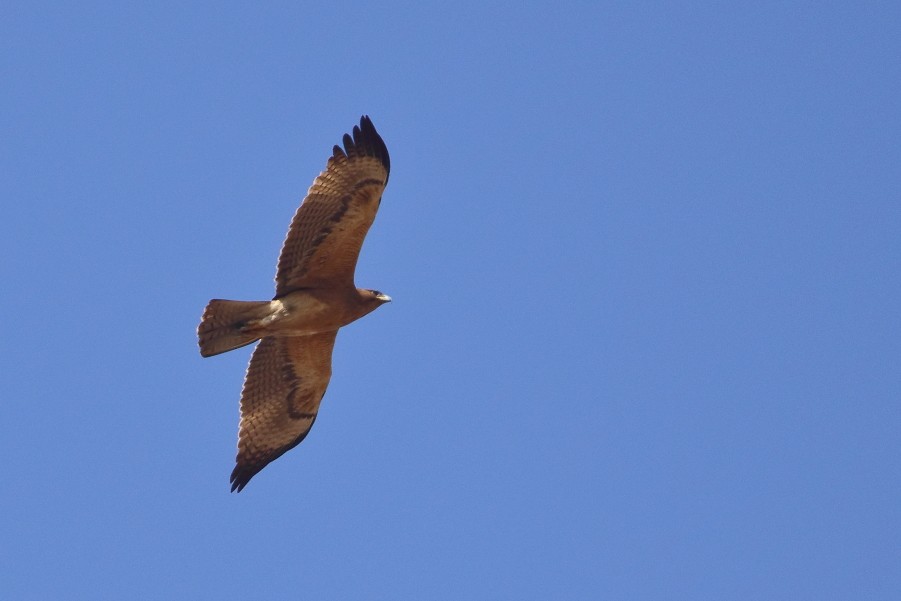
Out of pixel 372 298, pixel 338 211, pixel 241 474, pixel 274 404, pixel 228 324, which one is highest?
pixel 338 211

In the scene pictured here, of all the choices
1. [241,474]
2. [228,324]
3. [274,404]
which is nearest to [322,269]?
[228,324]

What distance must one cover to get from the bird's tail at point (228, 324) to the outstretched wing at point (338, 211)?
1.21ft

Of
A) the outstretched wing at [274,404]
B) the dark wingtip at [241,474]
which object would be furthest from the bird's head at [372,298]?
the dark wingtip at [241,474]

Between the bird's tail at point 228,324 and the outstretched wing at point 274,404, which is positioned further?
the outstretched wing at point 274,404

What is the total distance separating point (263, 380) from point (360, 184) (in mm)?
2379

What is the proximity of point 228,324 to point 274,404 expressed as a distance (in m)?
1.36

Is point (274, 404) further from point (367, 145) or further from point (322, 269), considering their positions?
point (367, 145)

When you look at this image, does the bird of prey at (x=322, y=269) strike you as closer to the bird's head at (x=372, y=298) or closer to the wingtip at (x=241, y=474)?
the bird's head at (x=372, y=298)

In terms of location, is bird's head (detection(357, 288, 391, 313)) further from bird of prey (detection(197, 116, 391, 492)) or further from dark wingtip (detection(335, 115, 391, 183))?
dark wingtip (detection(335, 115, 391, 183))

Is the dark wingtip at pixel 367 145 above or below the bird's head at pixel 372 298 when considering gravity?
above

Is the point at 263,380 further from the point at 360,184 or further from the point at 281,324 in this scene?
the point at 360,184

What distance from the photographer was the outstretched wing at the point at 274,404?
46.3ft

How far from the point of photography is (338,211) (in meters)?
13.1

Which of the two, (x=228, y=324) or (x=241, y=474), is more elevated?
(x=228, y=324)
